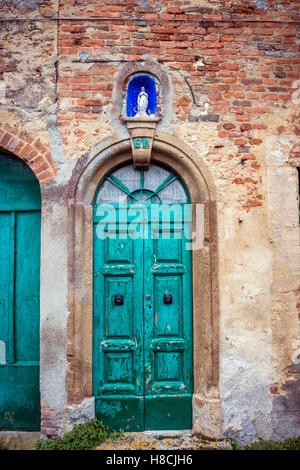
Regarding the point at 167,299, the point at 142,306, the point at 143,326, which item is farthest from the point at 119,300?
the point at 167,299

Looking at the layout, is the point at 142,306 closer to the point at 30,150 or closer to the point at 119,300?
the point at 119,300

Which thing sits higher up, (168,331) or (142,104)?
(142,104)

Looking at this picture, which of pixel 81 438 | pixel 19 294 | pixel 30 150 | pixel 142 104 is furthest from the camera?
pixel 19 294

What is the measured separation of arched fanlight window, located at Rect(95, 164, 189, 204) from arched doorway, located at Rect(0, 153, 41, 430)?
0.84 meters

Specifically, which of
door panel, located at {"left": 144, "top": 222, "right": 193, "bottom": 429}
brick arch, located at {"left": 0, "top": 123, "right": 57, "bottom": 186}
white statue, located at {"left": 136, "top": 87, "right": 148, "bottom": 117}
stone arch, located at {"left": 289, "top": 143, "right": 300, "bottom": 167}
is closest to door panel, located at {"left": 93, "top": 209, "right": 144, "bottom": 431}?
door panel, located at {"left": 144, "top": 222, "right": 193, "bottom": 429}

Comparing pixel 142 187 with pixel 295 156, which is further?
pixel 142 187

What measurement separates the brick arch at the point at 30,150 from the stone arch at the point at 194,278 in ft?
0.98

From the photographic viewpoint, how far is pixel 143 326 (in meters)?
3.55

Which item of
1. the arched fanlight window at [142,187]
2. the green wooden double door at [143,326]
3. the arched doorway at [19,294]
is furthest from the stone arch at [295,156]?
the arched doorway at [19,294]

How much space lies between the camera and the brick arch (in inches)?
136

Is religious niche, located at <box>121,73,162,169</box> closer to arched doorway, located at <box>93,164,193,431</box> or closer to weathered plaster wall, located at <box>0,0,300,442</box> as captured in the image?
weathered plaster wall, located at <box>0,0,300,442</box>

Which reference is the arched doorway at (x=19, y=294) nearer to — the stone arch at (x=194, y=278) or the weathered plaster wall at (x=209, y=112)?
the weathered plaster wall at (x=209, y=112)

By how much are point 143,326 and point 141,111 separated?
7.77 feet
